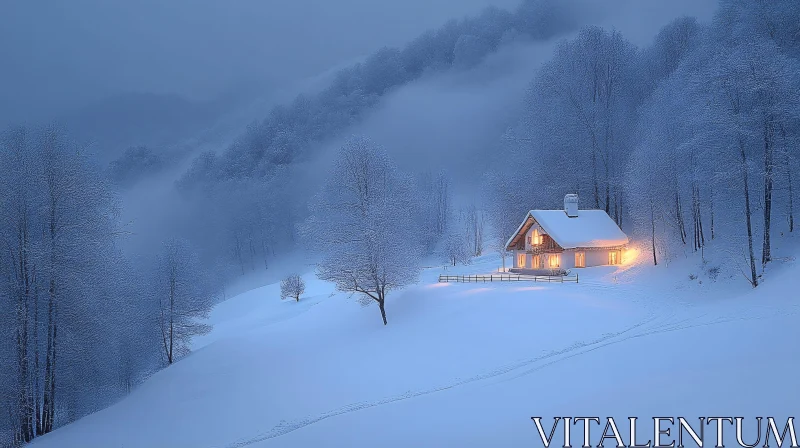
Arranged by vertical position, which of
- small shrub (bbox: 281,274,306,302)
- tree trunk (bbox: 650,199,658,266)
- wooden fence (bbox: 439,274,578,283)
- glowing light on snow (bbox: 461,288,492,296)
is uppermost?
tree trunk (bbox: 650,199,658,266)

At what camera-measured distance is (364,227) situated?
2623 cm

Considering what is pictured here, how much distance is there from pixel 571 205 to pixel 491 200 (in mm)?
13702

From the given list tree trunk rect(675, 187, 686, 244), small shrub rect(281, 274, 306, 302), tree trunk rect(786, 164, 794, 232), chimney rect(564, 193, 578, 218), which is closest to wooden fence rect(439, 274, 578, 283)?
chimney rect(564, 193, 578, 218)

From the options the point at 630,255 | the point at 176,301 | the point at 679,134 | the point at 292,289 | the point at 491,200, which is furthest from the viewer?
the point at 491,200

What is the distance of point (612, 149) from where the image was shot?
41.6 m

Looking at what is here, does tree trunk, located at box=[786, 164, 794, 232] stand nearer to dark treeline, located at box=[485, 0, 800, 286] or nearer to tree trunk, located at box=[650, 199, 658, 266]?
dark treeline, located at box=[485, 0, 800, 286]

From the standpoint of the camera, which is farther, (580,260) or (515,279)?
(580,260)

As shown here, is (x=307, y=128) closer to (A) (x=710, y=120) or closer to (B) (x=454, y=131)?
(B) (x=454, y=131)

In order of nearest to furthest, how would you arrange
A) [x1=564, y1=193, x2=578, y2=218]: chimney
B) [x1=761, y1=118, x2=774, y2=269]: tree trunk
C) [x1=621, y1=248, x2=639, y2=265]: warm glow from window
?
1. [x1=761, y1=118, x2=774, y2=269]: tree trunk
2. [x1=621, y1=248, x2=639, y2=265]: warm glow from window
3. [x1=564, y1=193, x2=578, y2=218]: chimney

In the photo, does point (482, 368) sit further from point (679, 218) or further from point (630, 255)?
point (630, 255)

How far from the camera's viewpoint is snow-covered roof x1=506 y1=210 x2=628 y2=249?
33.5 meters

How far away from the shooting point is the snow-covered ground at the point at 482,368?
984 cm

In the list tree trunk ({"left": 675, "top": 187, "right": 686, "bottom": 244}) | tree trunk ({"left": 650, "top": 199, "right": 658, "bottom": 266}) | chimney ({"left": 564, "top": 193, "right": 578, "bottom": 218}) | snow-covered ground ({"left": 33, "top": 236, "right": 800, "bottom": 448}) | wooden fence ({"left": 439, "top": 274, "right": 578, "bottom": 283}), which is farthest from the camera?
chimney ({"left": 564, "top": 193, "right": 578, "bottom": 218})

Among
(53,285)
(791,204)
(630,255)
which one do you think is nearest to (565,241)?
(630,255)
